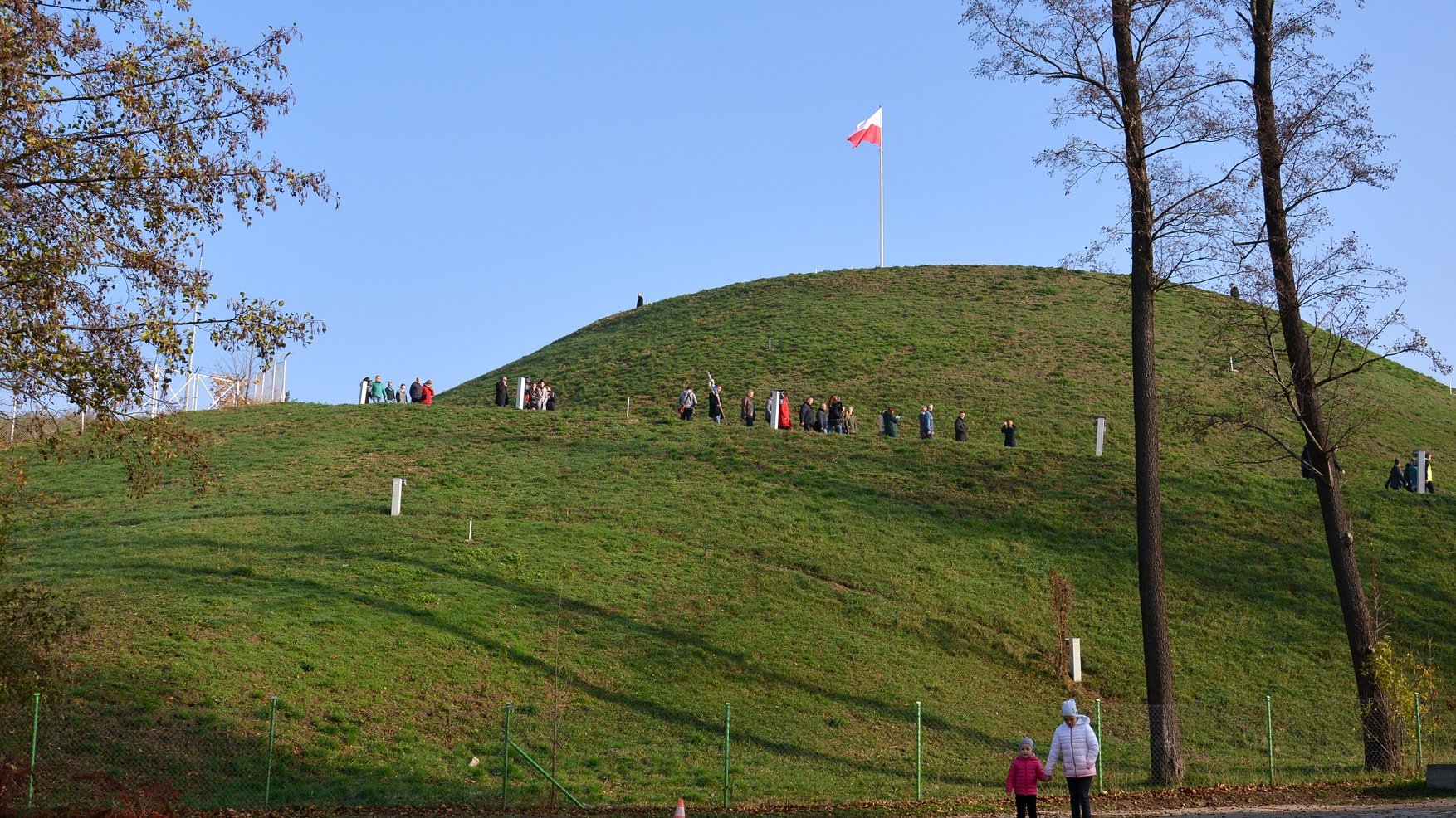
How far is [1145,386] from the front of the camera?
824 inches

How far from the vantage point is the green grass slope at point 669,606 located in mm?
19266

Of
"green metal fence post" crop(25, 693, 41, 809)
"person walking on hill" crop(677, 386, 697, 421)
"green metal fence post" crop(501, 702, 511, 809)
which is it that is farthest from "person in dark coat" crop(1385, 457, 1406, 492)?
"green metal fence post" crop(25, 693, 41, 809)

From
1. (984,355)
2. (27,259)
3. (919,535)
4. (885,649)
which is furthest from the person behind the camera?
(984,355)

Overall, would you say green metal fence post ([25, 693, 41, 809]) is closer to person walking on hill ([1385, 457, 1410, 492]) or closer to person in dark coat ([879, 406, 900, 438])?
person in dark coat ([879, 406, 900, 438])

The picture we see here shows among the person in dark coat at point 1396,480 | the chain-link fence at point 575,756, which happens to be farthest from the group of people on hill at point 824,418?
the chain-link fence at point 575,756

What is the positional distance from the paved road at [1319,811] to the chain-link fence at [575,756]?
236 cm

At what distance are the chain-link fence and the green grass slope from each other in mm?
79

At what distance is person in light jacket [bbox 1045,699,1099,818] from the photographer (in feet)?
42.1

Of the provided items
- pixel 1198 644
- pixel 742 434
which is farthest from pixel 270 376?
pixel 1198 644

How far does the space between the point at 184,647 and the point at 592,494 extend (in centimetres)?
1556

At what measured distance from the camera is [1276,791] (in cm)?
1864

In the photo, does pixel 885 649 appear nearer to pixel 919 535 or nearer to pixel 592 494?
pixel 919 535

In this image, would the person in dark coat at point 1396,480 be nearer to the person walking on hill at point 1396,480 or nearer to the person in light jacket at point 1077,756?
the person walking on hill at point 1396,480

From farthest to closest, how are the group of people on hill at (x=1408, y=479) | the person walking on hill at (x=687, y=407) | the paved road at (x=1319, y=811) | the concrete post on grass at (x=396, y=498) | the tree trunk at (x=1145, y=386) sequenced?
1. the person walking on hill at (x=687, y=407)
2. the group of people on hill at (x=1408, y=479)
3. the concrete post on grass at (x=396, y=498)
4. the tree trunk at (x=1145, y=386)
5. the paved road at (x=1319, y=811)
